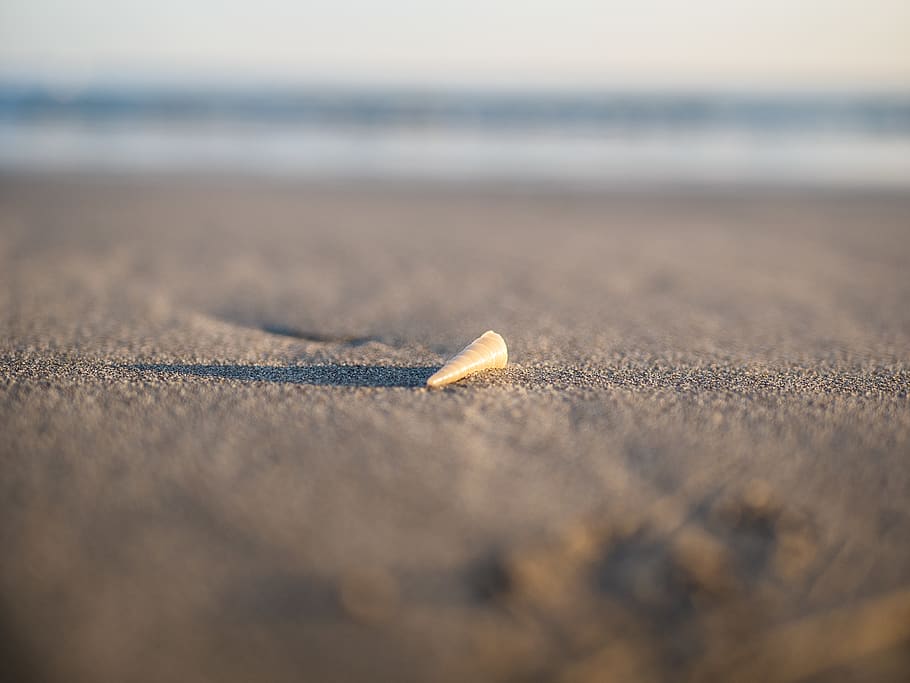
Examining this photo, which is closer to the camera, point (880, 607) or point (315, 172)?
point (880, 607)

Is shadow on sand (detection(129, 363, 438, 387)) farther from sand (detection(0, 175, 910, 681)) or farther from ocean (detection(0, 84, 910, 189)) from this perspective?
ocean (detection(0, 84, 910, 189))

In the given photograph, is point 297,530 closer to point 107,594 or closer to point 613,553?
point 107,594

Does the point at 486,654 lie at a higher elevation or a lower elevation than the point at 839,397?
lower

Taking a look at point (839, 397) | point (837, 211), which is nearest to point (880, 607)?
point (839, 397)

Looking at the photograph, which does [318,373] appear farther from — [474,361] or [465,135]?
[465,135]

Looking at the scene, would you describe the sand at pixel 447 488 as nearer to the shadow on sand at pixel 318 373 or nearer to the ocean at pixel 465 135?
the shadow on sand at pixel 318 373

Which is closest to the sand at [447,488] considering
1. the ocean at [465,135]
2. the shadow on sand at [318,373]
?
the shadow on sand at [318,373]

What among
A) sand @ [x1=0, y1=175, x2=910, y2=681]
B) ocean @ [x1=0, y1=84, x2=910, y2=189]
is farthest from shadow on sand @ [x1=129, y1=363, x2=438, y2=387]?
ocean @ [x1=0, y1=84, x2=910, y2=189]
